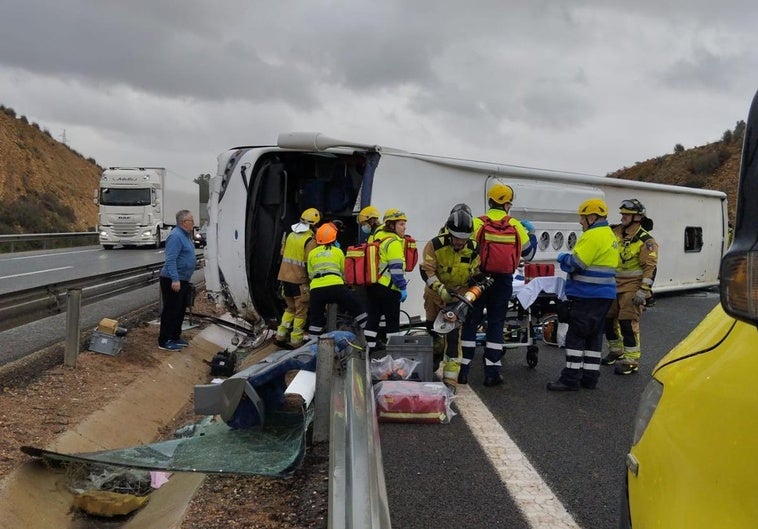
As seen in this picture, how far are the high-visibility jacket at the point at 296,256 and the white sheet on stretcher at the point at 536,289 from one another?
248 cm

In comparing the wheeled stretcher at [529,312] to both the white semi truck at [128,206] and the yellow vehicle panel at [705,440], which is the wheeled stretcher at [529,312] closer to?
the yellow vehicle panel at [705,440]

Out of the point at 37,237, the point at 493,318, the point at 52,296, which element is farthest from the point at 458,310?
the point at 37,237

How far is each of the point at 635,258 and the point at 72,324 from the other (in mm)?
6034

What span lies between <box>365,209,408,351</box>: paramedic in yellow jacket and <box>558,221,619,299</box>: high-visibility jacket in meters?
1.65

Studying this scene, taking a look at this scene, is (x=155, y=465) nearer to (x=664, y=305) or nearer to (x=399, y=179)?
(x=399, y=179)

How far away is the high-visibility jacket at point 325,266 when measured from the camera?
23.9ft

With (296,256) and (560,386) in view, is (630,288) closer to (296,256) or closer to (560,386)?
(560,386)

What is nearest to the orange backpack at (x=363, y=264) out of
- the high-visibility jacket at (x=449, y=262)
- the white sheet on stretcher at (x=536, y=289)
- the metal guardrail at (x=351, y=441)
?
the high-visibility jacket at (x=449, y=262)

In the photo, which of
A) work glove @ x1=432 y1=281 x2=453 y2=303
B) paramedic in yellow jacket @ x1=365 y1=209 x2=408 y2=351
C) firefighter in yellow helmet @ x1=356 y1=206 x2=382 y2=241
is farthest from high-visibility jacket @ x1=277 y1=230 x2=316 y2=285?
work glove @ x1=432 y1=281 x2=453 y2=303

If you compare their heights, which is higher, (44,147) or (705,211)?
(44,147)

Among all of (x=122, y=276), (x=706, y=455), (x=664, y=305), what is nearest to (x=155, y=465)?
(x=706, y=455)

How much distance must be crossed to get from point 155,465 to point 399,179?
15.4ft

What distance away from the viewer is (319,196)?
8789 millimetres

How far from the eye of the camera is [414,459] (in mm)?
4383
